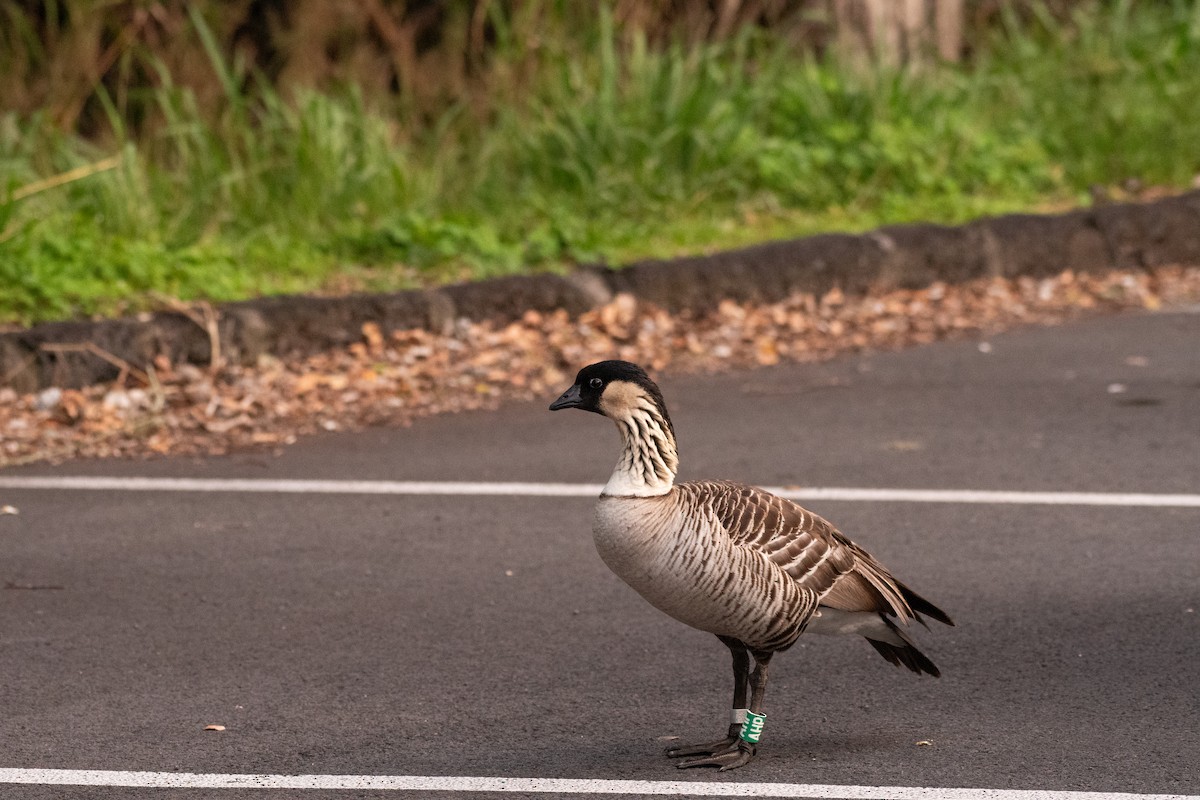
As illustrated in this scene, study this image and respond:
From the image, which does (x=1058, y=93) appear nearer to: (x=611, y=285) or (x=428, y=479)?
(x=611, y=285)

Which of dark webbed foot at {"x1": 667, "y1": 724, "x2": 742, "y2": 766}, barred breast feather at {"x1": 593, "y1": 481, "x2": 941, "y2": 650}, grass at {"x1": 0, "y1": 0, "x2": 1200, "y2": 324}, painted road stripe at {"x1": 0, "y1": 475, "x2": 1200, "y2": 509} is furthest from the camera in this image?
grass at {"x1": 0, "y1": 0, "x2": 1200, "y2": 324}

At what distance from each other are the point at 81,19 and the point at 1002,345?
7.17 meters

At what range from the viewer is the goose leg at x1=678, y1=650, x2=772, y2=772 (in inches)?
→ 176

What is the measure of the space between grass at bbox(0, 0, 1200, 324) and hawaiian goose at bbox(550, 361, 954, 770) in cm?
546

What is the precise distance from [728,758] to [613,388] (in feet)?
3.45

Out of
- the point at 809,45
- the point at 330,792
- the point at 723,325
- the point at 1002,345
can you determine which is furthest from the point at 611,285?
the point at 330,792

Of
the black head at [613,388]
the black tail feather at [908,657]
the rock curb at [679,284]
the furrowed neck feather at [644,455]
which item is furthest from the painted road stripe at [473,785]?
the rock curb at [679,284]

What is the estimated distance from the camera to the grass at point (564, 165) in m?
10.1

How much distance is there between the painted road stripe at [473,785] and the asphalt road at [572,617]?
0.06 metres

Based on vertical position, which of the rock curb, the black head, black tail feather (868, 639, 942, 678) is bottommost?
the rock curb

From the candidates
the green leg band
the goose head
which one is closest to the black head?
the goose head

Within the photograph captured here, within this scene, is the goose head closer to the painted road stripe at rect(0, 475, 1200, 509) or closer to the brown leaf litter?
the painted road stripe at rect(0, 475, 1200, 509)

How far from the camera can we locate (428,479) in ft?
24.3

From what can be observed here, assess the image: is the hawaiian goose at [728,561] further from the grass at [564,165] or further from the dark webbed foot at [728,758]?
the grass at [564,165]
